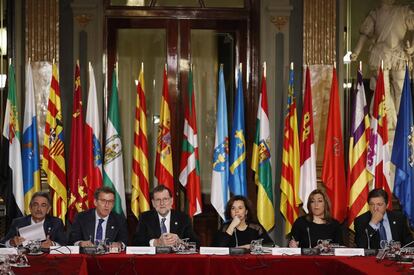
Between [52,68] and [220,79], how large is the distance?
167cm

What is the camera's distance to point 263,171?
8.20 m

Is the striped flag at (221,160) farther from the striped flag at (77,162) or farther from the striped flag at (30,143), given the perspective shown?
the striped flag at (30,143)

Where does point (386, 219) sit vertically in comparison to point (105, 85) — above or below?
below

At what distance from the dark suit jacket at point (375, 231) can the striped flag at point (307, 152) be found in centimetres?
133

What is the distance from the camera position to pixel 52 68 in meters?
8.12

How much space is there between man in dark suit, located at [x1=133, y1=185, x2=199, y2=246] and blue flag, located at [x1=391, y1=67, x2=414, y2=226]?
7.95 feet

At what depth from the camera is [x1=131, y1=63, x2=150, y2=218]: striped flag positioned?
8195 millimetres

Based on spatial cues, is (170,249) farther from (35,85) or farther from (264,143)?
(35,85)

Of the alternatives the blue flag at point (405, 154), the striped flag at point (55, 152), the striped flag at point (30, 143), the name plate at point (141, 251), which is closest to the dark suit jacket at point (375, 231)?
the blue flag at point (405, 154)

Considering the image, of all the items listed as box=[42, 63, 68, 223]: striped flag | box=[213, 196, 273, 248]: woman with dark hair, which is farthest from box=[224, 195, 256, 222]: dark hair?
box=[42, 63, 68, 223]: striped flag

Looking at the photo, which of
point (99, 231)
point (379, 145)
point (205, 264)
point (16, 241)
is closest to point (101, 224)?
point (99, 231)

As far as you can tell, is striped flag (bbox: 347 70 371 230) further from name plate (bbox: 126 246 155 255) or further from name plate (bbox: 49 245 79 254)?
name plate (bbox: 49 245 79 254)

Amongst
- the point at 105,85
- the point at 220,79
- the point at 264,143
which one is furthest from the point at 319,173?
the point at 105,85

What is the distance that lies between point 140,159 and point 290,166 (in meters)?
1.49
